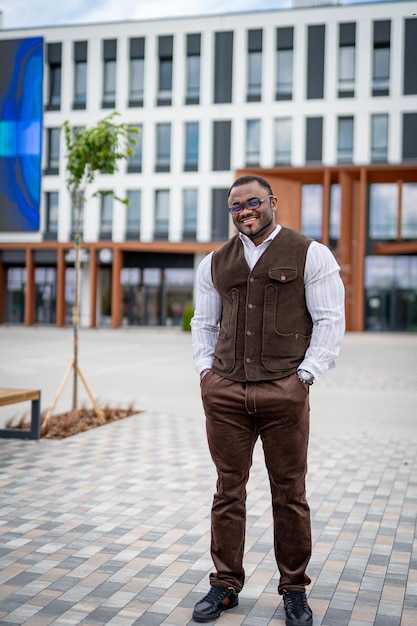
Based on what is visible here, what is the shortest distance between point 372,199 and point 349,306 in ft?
18.5

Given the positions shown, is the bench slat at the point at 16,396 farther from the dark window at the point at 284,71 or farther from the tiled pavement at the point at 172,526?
the dark window at the point at 284,71

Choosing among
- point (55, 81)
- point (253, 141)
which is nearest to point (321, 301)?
point (253, 141)

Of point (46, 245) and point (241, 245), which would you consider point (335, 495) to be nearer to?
point (241, 245)

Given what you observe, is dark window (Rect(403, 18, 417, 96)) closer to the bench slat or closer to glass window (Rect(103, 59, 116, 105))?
glass window (Rect(103, 59, 116, 105))

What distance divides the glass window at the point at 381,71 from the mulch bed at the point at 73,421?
33.7 m

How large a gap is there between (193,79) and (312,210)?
953cm

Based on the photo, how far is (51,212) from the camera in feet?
147

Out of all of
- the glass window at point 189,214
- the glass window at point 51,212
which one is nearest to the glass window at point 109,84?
the glass window at point 51,212

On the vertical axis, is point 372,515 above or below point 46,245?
below

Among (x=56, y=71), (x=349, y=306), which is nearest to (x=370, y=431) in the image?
(x=349, y=306)

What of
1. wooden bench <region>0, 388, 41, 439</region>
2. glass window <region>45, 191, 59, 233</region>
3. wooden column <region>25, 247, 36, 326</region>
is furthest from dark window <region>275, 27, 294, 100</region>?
wooden bench <region>0, 388, 41, 439</region>

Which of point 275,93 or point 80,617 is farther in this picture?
point 275,93

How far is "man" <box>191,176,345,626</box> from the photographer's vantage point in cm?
349

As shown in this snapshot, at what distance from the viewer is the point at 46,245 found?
4391 cm
